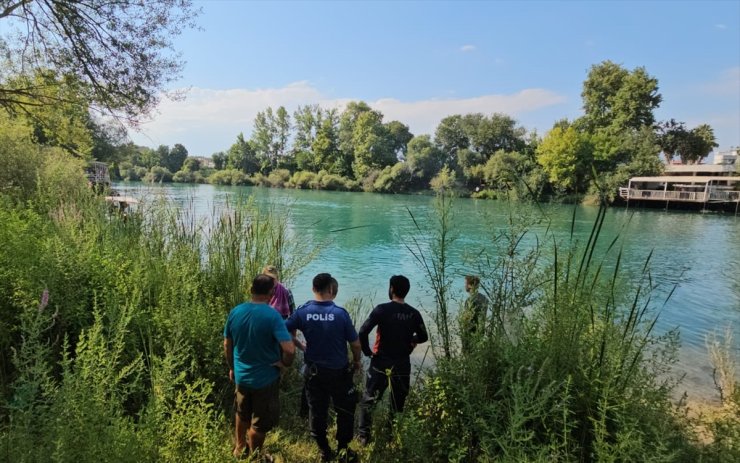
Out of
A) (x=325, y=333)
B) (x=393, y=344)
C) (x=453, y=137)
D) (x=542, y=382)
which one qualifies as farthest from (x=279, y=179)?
(x=542, y=382)

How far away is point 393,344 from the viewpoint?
414cm

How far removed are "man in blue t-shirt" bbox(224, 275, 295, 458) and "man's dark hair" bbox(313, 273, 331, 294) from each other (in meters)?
0.41

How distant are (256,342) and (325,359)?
64 centimetres

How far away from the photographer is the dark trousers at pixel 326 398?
12.5ft

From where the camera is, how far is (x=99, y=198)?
7.30 meters

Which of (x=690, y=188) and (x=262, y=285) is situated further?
(x=690, y=188)

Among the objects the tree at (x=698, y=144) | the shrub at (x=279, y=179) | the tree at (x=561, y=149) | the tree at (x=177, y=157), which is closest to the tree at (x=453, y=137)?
the tree at (x=561, y=149)

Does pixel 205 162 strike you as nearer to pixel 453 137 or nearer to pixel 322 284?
pixel 453 137

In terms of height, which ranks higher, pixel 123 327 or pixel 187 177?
pixel 187 177

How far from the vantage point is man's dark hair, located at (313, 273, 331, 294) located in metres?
3.84

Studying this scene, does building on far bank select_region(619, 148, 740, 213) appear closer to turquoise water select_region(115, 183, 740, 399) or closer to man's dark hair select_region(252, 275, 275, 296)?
turquoise water select_region(115, 183, 740, 399)

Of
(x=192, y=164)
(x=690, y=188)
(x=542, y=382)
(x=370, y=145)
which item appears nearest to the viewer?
(x=542, y=382)

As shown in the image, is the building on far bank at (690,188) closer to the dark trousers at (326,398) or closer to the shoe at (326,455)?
the dark trousers at (326,398)

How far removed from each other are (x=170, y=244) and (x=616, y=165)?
72.3 metres
